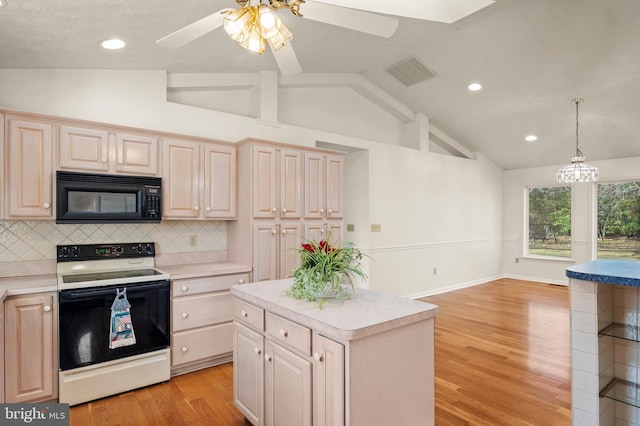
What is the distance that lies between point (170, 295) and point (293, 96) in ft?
9.67

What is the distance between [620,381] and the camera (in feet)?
6.73

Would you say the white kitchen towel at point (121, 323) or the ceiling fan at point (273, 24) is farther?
the white kitchen towel at point (121, 323)

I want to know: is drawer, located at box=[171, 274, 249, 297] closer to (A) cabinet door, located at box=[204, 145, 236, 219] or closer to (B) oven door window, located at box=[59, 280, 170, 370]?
(B) oven door window, located at box=[59, 280, 170, 370]

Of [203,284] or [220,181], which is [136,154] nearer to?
[220,181]

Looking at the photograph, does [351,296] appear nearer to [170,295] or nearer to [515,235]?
[170,295]

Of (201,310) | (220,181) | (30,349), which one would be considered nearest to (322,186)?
(220,181)

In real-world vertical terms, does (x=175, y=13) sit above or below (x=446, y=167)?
above

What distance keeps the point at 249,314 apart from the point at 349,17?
177 cm

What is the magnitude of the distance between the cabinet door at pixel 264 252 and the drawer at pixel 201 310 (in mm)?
394

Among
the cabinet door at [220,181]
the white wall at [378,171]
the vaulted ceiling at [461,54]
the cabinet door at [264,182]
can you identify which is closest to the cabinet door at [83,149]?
the white wall at [378,171]

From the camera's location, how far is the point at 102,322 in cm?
269

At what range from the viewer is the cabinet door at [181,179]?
329cm

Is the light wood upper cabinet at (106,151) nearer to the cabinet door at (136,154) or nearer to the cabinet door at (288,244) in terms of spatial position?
the cabinet door at (136,154)

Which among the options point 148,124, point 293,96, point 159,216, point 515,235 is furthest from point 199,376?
point 515,235
